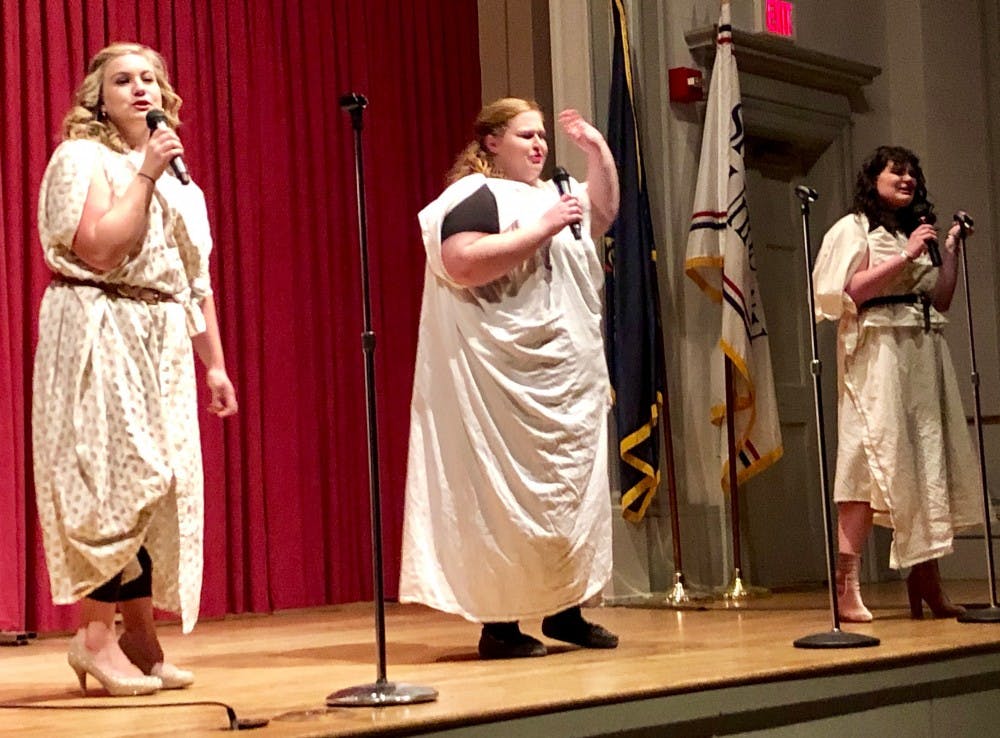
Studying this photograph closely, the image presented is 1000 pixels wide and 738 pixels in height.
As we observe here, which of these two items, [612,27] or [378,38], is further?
[378,38]

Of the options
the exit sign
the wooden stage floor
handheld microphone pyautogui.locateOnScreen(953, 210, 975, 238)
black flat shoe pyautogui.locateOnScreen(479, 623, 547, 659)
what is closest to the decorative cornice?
the exit sign

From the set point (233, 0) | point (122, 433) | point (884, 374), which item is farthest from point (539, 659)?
point (233, 0)

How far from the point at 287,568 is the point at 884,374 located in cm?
268

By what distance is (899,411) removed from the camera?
470 centimetres

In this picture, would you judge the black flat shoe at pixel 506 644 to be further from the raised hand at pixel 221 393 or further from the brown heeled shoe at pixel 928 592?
the brown heeled shoe at pixel 928 592

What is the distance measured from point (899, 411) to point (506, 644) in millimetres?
1584

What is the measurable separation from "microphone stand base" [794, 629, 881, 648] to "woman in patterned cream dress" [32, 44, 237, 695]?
152 centimetres

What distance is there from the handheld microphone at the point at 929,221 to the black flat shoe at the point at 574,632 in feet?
5.21

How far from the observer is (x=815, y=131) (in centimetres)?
707

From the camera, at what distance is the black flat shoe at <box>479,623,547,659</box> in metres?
3.82

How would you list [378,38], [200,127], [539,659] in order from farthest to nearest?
[378,38] < [200,127] < [539,659]

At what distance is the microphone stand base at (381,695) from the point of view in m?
2.89

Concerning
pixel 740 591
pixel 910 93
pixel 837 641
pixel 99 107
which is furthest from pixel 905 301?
pixel 910 93

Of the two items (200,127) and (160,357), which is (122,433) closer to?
(160,357)
